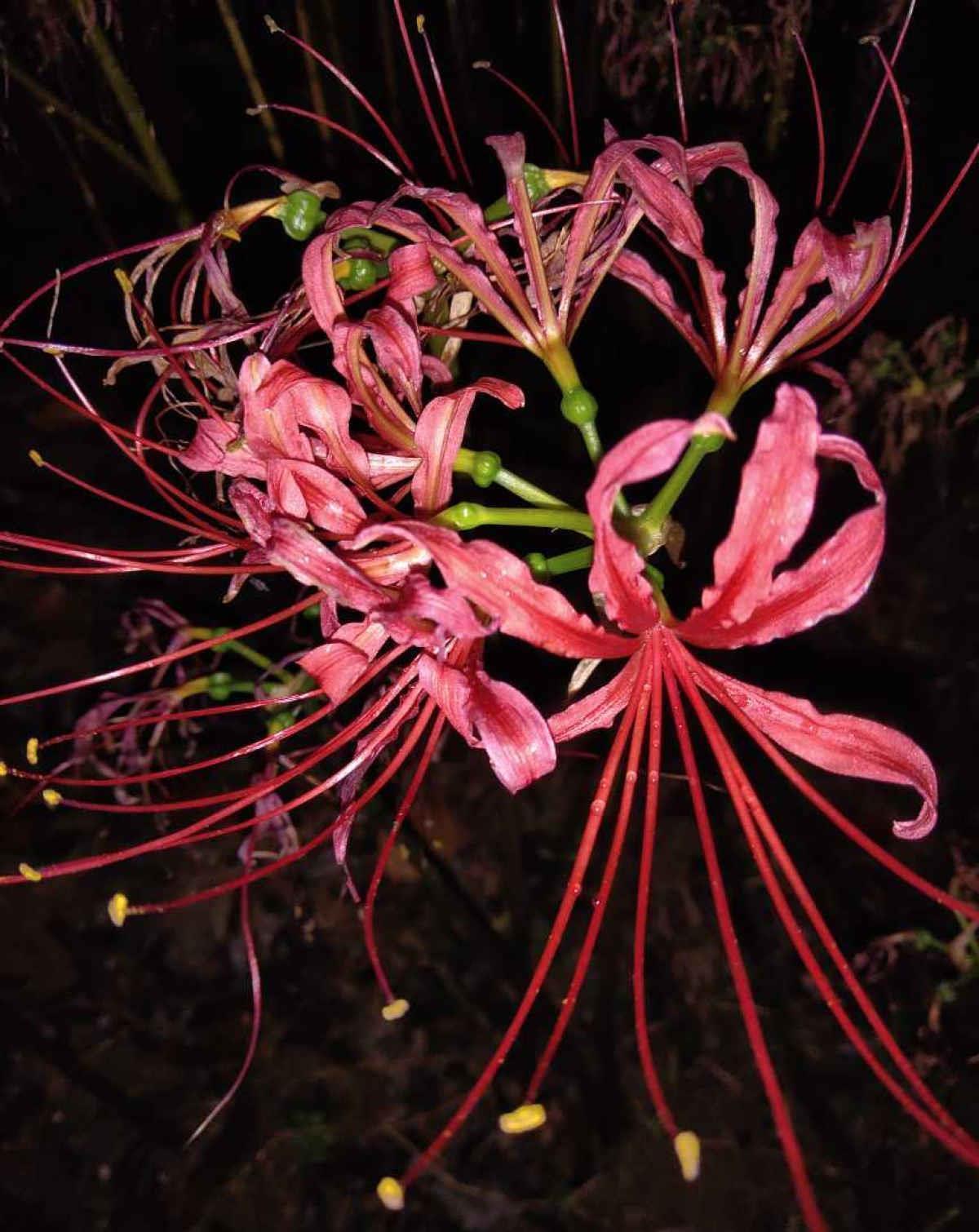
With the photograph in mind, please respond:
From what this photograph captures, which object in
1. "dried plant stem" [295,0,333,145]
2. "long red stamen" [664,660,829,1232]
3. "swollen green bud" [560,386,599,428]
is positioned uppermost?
"dried plant stem" [295,0,333,145]

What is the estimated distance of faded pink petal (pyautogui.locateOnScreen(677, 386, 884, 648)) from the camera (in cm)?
51

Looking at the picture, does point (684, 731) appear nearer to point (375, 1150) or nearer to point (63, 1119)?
point (375, 1150)

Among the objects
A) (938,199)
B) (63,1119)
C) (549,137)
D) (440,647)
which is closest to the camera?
(440,647)

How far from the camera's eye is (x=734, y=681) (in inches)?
26.6

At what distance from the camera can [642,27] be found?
1400 millimetres

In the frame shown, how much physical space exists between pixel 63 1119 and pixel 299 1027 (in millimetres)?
535

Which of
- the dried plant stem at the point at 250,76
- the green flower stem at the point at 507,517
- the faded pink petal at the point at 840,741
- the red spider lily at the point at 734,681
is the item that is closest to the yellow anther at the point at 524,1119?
the red spider lily at the point at 734,681

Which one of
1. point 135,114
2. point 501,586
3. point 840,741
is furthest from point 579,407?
point 135,114

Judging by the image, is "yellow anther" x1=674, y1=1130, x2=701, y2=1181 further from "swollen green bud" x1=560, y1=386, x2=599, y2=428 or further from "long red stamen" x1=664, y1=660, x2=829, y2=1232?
"swollen green bud" x1=560, y1=386, x2=599, y2=428

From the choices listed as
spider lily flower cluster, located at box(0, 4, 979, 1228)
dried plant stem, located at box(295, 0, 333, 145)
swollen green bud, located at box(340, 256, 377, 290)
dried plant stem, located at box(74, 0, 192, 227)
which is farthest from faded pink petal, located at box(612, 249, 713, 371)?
dried plant stem, located at box(74, 0, 192, 227)

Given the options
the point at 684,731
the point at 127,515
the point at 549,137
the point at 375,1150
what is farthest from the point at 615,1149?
the point at 549,137

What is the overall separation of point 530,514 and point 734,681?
19 cm

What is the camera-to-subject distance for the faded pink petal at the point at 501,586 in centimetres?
56

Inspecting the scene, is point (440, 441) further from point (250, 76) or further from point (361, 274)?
point (250, 76)
